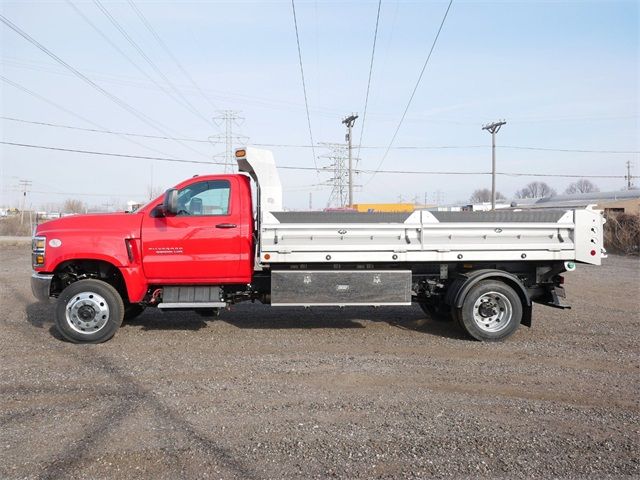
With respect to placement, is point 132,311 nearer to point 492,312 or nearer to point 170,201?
point 170,201

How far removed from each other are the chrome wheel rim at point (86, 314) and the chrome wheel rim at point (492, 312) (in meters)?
5.11

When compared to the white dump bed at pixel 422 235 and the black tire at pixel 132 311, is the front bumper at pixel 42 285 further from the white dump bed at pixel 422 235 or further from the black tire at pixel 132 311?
the white dump bed at pixel 422 235

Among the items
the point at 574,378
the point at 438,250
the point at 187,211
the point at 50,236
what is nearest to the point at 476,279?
the point at 438,250

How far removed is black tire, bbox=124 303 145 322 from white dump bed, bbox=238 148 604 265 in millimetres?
2365

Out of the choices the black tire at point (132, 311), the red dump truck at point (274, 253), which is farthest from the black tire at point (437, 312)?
the black tire at point (132, 311)

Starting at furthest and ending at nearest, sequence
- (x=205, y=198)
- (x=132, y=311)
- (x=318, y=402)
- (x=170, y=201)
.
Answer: (x=132, y=311), (x=205, y=198), (x=170, y=201), (x=318, y=402)

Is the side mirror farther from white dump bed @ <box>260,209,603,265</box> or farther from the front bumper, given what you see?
the front bumper

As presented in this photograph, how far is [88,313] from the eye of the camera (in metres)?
6.70

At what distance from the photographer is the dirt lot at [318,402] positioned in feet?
11.6

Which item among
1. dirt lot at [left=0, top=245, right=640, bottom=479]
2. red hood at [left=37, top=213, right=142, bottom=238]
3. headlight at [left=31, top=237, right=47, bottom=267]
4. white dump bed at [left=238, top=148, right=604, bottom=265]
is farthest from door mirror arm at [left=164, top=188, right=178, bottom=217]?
dirt lot at [left=0, top=245, right=640, bottom=479]

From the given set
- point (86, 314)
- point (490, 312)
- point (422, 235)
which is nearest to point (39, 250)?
point (86, 314)

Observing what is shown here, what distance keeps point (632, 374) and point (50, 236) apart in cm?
739

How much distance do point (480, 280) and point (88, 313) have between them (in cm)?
541

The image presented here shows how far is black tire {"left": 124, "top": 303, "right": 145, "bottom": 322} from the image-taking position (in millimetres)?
7905
